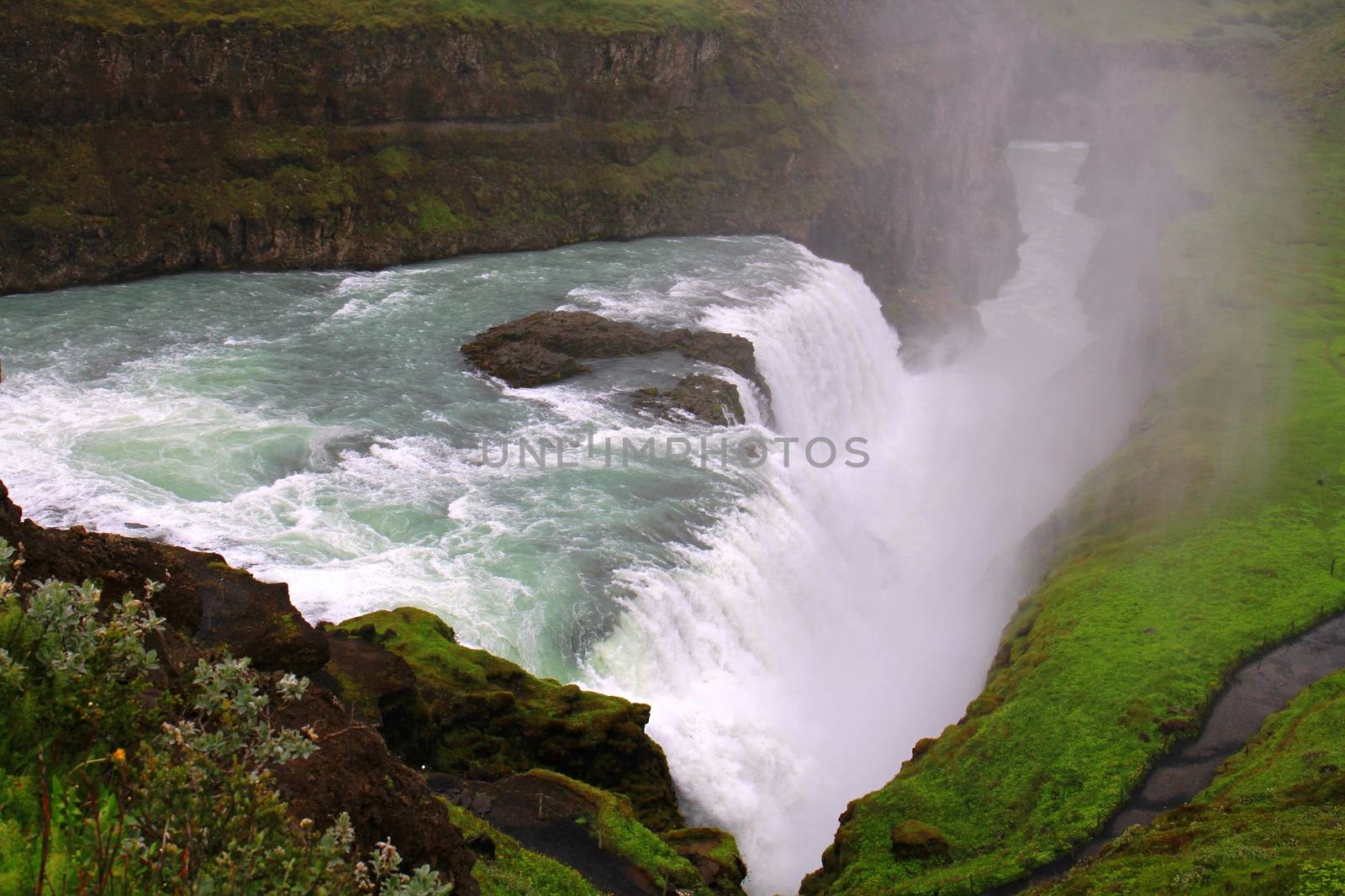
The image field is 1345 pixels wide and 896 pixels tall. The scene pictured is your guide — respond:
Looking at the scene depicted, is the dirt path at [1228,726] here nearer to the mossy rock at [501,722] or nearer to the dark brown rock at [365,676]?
the mossy rock at [501,722]

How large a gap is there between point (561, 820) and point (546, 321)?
954 inches

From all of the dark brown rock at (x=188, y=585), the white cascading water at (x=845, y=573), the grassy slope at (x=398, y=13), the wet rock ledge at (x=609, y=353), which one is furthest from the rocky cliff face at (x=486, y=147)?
the dark brown rock at (x=188, y=585)

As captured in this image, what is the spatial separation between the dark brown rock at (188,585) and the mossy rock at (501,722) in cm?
250

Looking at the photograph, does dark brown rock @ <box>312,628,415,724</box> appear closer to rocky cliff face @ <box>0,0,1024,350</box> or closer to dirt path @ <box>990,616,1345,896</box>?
dirt path @ <box>990,616,1345,896</box>

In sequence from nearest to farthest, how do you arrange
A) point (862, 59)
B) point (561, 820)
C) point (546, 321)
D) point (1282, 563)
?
point (561, 820)
point (1282, 563)
point (546, 321)
point (862, 59)

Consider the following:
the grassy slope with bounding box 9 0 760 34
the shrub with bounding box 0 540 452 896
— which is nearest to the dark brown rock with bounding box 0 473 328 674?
the shrub with bounding box 0 540 452 896

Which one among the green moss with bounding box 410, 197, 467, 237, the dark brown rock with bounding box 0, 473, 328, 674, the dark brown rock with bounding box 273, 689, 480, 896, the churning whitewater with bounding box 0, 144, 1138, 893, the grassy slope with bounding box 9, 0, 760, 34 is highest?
the grassy slope with bounding box 9, 0, 760, 34

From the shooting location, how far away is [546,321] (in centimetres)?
3931

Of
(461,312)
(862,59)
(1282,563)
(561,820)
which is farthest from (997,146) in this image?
(561,820)

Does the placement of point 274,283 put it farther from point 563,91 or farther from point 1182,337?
point 1182,337

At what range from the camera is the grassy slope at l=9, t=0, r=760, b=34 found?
140 feet

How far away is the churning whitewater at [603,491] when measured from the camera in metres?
23.8

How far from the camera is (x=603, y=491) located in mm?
29641

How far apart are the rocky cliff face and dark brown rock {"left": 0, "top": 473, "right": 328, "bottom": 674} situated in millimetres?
27879
